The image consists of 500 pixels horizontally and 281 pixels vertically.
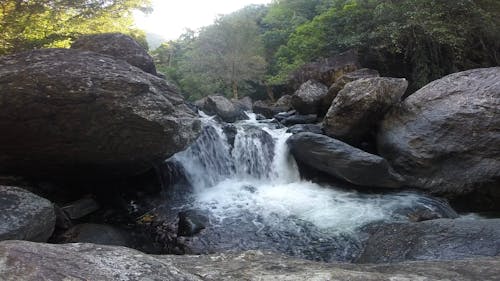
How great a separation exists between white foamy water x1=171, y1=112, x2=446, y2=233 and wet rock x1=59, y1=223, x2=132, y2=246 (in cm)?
194

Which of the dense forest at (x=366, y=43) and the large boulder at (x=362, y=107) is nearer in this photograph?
the large boulder at (x=362, y=107)

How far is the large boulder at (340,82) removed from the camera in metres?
14.2

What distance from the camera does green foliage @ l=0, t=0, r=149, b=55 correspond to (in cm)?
958

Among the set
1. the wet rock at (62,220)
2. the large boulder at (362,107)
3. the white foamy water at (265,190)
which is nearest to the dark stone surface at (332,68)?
Result: the white foamy water at (265,190)

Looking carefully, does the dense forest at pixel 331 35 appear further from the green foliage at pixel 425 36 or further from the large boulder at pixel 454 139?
the large boulder at pixel 454 139

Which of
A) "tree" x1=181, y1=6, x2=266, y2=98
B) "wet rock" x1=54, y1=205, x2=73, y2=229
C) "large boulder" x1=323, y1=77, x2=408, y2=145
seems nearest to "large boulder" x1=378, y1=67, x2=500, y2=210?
"large boulder" x1=323, y1=77, x2=408, y2=145

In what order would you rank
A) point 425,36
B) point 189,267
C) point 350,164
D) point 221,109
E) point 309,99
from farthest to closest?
point 221,109 → point 309,99 → point 425,36 → point 350,164 → point 189,267

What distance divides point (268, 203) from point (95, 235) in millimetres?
3802

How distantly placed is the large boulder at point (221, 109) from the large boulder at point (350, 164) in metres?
7.25

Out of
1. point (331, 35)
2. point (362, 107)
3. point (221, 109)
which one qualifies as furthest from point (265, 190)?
point (331, 35)

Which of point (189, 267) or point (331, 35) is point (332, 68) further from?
point (189, 267)

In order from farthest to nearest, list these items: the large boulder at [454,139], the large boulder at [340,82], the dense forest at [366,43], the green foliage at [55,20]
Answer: the large boulder at [340,82]
the dense forest at [366,43]
the green foliage at [55,20]
the large boulder at [454,139]

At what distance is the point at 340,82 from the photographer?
47.1 feet

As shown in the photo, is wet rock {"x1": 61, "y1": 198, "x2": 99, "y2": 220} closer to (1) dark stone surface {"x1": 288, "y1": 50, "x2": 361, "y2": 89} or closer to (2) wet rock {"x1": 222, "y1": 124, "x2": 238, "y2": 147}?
(2) wet rock {"x1": 222, "y1": 124, "x2": 238, "y2": 147}
